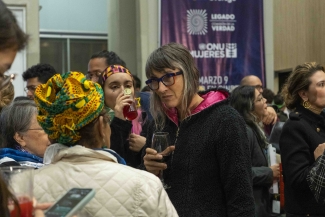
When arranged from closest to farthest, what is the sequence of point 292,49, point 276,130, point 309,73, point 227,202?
point 227,202
point 309,73
point 276,130
point 292,49

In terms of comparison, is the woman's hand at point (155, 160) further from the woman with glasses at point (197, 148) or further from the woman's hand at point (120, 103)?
the woman's hand at point (120, 103)

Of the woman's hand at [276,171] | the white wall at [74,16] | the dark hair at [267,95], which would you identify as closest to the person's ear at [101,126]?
the woman's hand at [276,171]

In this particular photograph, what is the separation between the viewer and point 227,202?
106 inches

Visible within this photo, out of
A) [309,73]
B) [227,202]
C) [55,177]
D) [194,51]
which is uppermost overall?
[194,51]

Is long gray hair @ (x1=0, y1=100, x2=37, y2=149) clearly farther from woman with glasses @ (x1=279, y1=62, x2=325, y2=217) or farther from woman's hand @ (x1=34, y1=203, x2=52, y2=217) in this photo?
woman's hand @ (x1=34, y1=203, x2=52, y2=217)

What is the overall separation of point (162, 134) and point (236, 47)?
6.70 m

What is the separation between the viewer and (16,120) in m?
3.14

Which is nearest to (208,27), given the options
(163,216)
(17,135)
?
(17,135)

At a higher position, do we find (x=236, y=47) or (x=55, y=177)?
(x=236, y=47)

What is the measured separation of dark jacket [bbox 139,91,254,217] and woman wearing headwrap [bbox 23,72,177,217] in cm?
52

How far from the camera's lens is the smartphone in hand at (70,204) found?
4.35 feet

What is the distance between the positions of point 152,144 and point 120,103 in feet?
2.68

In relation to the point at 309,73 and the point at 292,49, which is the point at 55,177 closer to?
the point at 309,73

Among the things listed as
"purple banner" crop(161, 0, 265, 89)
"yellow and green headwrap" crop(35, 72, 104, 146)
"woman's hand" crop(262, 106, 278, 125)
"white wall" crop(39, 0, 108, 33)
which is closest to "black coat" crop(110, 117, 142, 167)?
"yellow and green headwrap" crop(35, 72, 104, 146)
